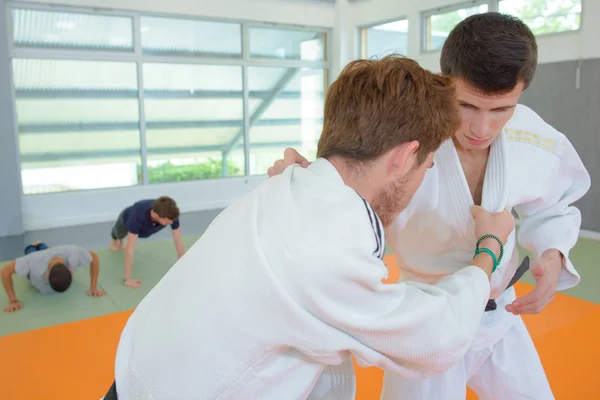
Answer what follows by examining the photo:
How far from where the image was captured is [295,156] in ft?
5.40

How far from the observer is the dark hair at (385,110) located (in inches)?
45.3

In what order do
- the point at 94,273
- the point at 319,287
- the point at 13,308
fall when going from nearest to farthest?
the point at 319,287, the point at 13,308, the point at 94,273

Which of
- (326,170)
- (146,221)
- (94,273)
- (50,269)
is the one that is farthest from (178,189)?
(326,170)

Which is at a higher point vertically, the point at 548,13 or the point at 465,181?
the point at 548,13

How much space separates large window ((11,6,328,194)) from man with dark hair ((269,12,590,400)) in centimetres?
741

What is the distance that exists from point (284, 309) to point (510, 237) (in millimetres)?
1049

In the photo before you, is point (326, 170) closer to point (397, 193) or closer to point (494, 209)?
point (397, 193)

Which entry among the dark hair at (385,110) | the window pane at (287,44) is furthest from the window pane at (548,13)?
the dark hair at (385,110)

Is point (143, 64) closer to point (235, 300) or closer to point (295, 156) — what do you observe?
point (295, 156)

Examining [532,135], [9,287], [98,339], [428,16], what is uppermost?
[428,16]

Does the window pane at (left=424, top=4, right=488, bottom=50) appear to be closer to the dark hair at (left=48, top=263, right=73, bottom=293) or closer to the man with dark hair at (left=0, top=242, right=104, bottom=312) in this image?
the man with dark hair at (left=0, top=242, right=104, bottom=312)

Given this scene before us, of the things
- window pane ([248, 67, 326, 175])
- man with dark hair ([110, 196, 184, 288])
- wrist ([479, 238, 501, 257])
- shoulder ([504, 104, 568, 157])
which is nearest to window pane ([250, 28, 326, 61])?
window pane ([248, 67, 326, 175])

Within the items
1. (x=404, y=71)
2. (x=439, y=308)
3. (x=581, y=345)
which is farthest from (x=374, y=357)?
→ (x=581, y=345)

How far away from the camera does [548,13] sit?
7.09 meters
